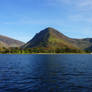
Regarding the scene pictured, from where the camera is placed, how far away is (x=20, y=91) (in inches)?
1292

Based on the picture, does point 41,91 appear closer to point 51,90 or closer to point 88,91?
point 51,90

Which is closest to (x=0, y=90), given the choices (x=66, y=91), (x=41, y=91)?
(x=41, y=91)

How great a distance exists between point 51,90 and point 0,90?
41.6ft

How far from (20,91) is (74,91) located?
13.2 m

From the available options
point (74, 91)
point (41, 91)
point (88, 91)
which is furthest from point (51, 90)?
point (88, 91)

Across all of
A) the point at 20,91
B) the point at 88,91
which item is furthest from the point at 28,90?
the point at 88,91

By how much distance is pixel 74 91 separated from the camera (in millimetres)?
33062

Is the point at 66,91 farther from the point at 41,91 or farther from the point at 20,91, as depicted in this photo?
the point at 20,91

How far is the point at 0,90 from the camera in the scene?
110 feet

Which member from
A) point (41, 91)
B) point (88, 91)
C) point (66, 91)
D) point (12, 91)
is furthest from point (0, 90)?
point (88, 91)

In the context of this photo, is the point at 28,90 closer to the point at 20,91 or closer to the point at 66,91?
the point at 20,91

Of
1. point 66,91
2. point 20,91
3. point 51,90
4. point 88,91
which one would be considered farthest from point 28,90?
point 88,91

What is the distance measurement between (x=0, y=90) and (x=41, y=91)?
33.5 ft

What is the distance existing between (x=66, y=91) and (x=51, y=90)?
12.3 ft
